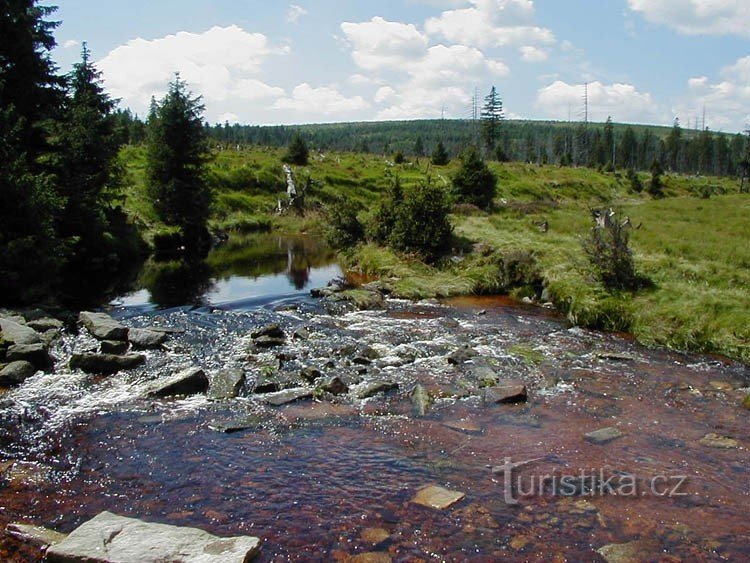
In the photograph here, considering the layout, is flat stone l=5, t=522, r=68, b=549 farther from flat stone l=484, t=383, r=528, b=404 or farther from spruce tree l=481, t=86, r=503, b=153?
spruce tree l=481, t=86, r=503, b=153

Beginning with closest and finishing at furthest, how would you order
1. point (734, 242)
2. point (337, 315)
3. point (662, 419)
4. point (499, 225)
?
point (662, 419)
point (337, 315)
point (734, 242)
point (499, 225)

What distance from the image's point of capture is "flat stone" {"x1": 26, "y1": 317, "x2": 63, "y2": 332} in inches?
555

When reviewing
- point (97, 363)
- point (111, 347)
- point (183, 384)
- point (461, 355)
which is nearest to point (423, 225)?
point (461, 355)

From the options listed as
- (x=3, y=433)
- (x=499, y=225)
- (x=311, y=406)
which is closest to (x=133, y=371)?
(x=3, y=433)

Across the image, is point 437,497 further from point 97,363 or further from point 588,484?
point 97,363

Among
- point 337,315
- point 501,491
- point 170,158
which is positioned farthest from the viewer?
point 170,158

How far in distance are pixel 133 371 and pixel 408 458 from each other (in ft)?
22.8

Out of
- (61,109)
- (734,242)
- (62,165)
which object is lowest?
(734,242)

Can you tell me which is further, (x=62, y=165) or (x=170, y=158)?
(x=170, y=158)

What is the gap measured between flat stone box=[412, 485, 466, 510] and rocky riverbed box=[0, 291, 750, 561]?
0.03 m

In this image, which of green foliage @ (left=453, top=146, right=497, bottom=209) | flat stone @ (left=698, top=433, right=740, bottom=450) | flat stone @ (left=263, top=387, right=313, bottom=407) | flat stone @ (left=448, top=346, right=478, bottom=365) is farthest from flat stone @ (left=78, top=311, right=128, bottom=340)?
green foliage @ (left=453, top=146, right=497, bottom=209)

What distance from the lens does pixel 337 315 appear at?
1769cm

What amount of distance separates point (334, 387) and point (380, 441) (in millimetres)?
2347

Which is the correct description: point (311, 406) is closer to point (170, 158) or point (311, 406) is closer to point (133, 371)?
point (133, 371)
